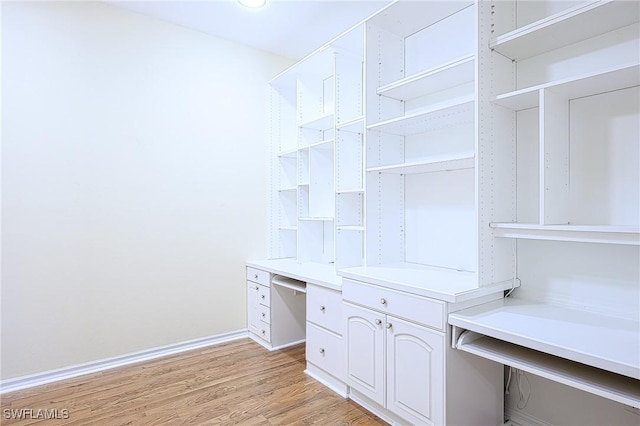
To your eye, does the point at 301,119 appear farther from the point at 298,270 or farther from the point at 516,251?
the point at 516,251

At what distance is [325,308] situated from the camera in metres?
2.50

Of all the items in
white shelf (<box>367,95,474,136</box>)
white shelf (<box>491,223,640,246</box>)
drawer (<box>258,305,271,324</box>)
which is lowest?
drawer (<box>258,305,271,324</box>)

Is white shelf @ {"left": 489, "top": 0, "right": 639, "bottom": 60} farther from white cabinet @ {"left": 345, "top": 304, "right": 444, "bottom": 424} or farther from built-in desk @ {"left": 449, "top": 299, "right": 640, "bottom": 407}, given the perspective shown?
white cabinet @ {"left": 345, "top": 304, "right": 444, "bottom": 424}

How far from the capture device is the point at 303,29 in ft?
10.2

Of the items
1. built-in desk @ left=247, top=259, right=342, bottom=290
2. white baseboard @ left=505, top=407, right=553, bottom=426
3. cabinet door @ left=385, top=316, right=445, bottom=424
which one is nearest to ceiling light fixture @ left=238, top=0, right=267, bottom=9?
built-in desk @ left=247, top=259, right=342, bottom=290

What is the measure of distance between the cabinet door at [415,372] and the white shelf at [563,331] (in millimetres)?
213

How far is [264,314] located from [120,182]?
1.64 metres

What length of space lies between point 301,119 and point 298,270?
142cm

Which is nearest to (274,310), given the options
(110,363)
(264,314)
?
(264,314)

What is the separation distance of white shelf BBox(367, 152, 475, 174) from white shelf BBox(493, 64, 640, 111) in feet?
1.07

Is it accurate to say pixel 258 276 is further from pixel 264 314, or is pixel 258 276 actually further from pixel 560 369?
pixel 560 369

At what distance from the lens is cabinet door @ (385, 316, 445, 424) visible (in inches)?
67.2

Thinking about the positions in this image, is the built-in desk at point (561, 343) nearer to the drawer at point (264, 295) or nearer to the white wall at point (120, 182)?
the drawer at point (264, 295)

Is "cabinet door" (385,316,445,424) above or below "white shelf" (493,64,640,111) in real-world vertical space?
below
